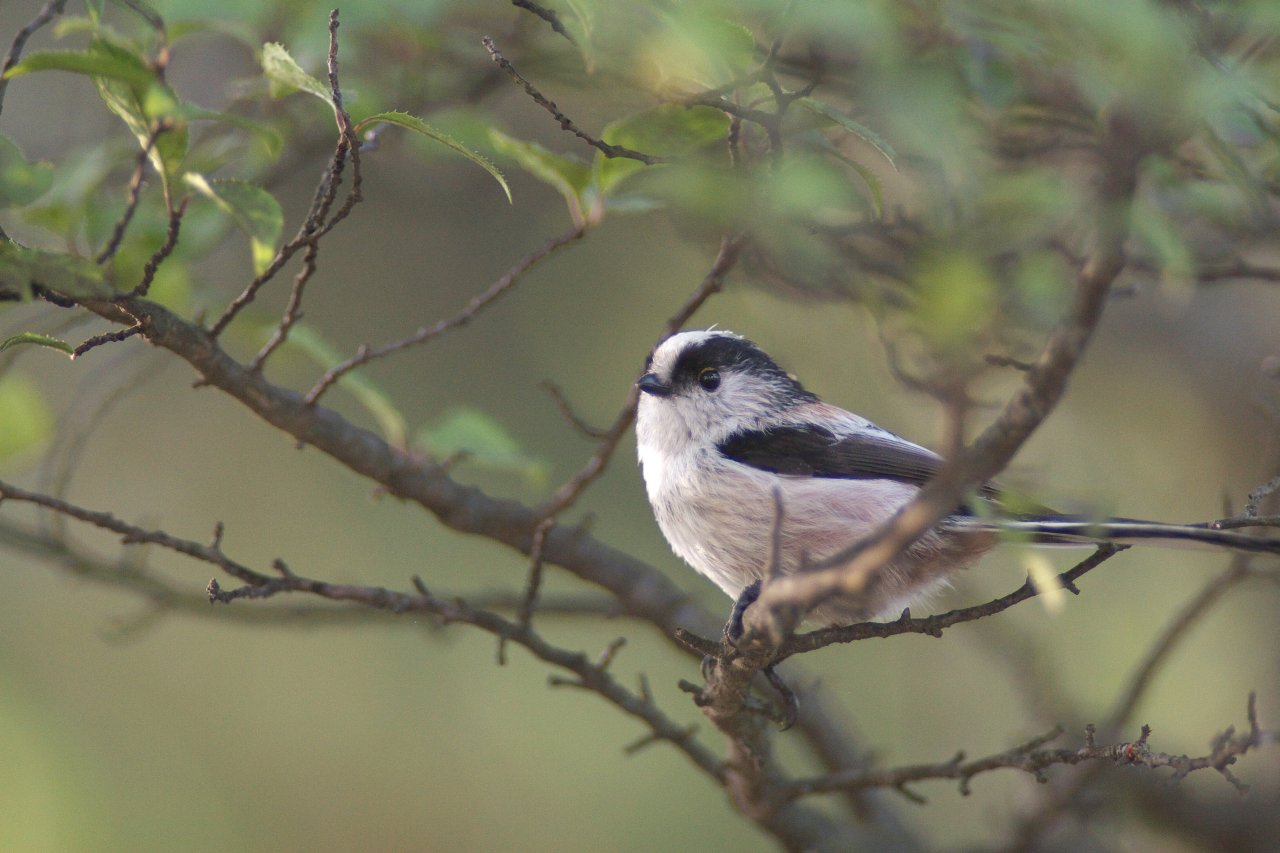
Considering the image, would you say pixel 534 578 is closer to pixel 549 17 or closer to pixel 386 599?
pixel 386 599

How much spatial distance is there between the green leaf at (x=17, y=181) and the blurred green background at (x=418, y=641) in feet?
10.4

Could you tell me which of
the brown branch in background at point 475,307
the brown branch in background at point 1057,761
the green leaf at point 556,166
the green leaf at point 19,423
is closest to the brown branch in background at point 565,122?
the green leaf at point 556,166

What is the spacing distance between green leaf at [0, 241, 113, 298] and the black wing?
5.91ft

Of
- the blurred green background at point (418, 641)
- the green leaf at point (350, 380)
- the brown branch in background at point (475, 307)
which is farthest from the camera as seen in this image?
the blurred green background at point (418, 641)

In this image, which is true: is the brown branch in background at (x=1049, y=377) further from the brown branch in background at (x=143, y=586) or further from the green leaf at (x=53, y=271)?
the brown branch in background at (x=143, y=586)

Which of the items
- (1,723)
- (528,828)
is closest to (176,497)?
(1,723)

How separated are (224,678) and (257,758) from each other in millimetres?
491

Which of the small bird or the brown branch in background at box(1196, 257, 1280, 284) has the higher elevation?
the brown branch in background at box(1196, 257, 1280, 284)

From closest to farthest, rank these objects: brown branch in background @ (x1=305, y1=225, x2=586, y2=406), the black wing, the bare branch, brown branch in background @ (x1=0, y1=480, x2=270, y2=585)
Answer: the bare branch < brown branch in background @ (x1=0, y1=480, x2=270, y2=585) < brown branch in background @ (x1=305, y1=225, x2=586, y2=406) < the black wing

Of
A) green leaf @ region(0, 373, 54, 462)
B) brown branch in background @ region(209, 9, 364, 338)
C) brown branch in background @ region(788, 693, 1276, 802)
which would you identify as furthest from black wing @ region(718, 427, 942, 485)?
green leaf @ region(0, 373, 54, 462)

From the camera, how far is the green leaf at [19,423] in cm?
272

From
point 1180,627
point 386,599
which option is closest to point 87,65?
point 386,599

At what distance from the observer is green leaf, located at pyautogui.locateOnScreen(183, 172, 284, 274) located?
210 centimetres

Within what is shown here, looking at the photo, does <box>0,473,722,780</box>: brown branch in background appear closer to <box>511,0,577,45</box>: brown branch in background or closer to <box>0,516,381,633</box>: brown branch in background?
<box>0,516,381,633</box>: brown branch in background
